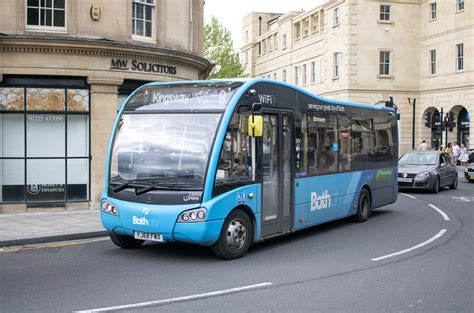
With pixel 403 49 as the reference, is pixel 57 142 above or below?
below

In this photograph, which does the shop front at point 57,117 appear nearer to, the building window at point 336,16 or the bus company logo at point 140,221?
the bus company logo at point 140,221

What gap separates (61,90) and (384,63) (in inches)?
1554

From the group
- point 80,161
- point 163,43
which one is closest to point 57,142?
point 80,161

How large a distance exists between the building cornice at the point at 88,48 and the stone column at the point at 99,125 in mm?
755

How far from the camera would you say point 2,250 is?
10.0 m

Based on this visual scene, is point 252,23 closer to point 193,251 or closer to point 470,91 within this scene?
point 470,91

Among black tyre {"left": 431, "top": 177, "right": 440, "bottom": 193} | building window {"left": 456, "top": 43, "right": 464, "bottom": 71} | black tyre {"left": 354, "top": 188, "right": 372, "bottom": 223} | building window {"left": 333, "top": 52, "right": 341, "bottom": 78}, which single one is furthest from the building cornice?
building window {"left": 333, "top": 52, "right": 341, "bottom": 78}

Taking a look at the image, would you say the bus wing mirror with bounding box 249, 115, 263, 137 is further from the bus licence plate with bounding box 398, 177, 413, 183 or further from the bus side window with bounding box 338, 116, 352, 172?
the bus licence plate with bounding box 398, 177, 413, 183

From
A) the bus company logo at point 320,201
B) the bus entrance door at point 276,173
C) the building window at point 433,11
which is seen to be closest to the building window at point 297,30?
the building window at point 433,11

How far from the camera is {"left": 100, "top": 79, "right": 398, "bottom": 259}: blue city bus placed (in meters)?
8.59

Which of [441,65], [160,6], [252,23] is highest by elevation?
[252,23]

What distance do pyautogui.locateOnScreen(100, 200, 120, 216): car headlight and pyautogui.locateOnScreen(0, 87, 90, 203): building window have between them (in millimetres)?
6092

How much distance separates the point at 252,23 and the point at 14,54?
65.8 meters

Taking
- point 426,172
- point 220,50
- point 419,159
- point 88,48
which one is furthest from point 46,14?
point 220,50
